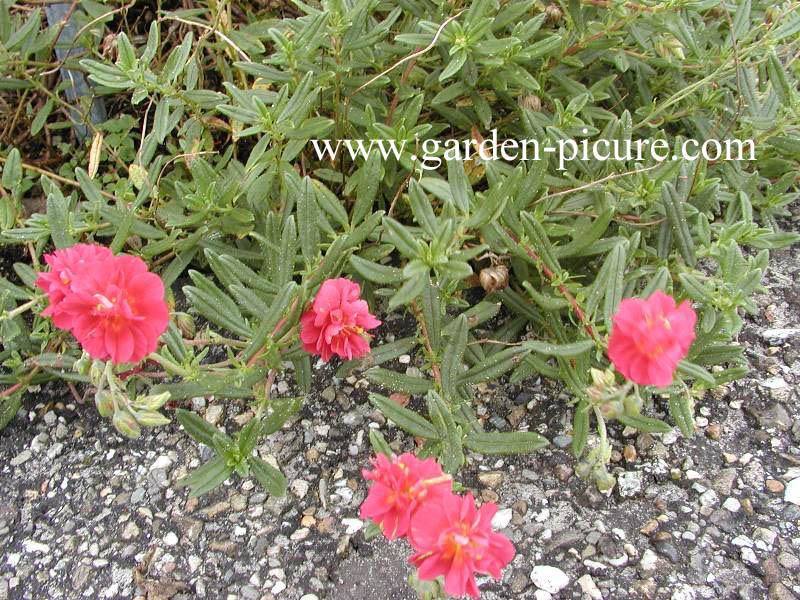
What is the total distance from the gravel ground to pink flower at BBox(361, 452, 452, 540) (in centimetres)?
48

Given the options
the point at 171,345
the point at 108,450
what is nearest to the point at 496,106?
the point at 171,345

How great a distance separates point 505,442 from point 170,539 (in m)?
0.85

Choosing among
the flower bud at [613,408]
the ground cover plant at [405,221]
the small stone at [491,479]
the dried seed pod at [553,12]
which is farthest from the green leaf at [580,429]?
the dried seed pod at [553,12]

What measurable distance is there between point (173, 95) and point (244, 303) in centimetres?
75

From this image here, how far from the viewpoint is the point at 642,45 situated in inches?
96.9

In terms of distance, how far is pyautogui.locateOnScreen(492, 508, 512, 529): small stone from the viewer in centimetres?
200

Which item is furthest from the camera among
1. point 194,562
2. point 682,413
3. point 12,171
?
point 12,171

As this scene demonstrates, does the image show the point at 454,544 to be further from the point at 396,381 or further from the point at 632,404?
the point at 396,381

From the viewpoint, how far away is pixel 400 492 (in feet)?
4.82

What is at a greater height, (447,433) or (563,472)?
(447,433)

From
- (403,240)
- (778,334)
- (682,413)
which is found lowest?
(778,334)

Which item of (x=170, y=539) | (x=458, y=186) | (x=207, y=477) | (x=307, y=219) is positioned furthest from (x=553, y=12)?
(x=170, y=539)

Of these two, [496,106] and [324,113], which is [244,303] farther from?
[496,106]

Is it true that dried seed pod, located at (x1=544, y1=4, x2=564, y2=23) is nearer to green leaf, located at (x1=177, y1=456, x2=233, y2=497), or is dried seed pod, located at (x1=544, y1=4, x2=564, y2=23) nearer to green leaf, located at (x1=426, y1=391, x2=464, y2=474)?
green leaf, located at (x1=426, y1=391, x2=464, y2=474)
